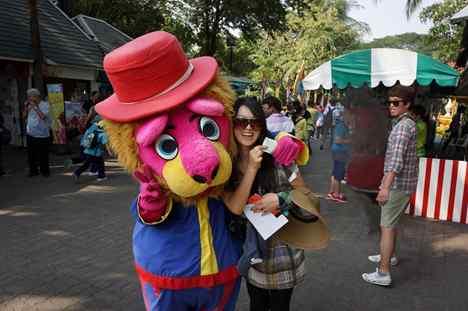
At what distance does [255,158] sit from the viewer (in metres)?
1.96

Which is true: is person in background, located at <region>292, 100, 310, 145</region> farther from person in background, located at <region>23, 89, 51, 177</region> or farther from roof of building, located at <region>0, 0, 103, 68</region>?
roof of building, located at <region>0, 0, 103, 68</region>

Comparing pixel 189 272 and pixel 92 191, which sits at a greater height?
pixel 189 272

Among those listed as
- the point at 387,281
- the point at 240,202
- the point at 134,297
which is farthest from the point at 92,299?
the point at 387,281

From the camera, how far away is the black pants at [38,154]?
316 inches

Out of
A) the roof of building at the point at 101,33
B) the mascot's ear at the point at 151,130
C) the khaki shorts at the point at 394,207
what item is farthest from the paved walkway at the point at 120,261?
the roof of building at the point at 101,33

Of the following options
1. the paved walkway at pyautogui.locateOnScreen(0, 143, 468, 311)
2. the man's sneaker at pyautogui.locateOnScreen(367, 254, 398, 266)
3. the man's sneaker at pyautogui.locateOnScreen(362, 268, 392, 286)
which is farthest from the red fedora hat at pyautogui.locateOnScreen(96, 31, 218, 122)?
the man's sneaker at pyautogui.locateOnScreen(367, 254, 398, 266)

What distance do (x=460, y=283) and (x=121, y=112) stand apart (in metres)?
3.63

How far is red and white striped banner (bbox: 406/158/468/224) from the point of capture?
5855 mm

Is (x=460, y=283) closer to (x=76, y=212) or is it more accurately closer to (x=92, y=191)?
(x=76, y=212)

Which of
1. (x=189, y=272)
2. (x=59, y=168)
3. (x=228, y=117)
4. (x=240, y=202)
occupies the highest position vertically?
(x=228, y=117)

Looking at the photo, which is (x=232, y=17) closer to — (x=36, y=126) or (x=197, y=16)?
(x=197, y=16)

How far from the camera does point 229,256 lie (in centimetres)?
205

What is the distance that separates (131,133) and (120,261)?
2.74m

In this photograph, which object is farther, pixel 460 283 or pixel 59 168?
pixel 59 168
